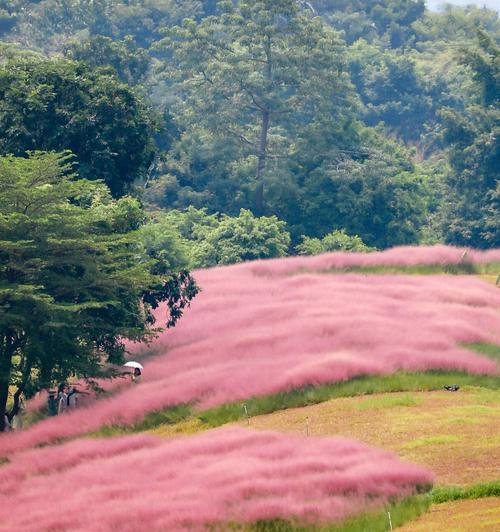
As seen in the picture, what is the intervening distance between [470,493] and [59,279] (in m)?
17.9

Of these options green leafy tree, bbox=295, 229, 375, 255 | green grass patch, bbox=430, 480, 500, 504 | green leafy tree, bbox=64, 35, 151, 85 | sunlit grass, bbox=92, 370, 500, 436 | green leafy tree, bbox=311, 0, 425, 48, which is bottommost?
sunlit grass, bbox=92, 370, 500, 436

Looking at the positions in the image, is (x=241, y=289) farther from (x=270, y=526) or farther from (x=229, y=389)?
(x=270, y=526)

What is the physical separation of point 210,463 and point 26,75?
2734 cm

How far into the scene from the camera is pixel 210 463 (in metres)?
27.3

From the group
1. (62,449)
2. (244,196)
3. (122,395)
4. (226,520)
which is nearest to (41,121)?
(122,395)

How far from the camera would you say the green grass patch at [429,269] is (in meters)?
53.8

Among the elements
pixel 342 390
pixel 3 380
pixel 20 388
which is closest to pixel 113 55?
pixel 20 388

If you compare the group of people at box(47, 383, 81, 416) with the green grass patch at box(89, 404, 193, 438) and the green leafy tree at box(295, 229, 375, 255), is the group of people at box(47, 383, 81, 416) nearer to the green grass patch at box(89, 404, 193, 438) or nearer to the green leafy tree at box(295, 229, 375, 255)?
the green grass patch at box(89, 404, 193, 438)

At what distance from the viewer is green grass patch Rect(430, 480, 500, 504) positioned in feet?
79.8

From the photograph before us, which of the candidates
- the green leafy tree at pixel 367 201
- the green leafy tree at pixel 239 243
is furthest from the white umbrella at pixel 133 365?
the green leafy tree at pixel 367 201

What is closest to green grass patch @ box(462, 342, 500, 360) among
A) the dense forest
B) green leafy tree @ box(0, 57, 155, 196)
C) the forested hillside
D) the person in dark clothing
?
the dense forest

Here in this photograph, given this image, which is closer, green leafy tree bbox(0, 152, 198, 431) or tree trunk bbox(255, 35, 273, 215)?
green leafy tree bbox(0, 152, 198, 431)

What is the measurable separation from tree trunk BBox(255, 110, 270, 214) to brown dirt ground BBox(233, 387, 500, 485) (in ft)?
162

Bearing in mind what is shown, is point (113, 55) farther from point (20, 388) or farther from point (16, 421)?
point (20, 388)
